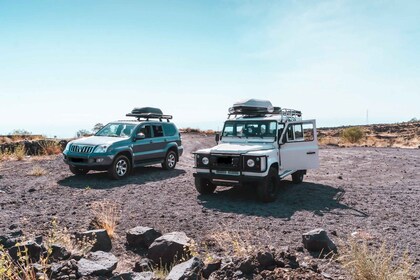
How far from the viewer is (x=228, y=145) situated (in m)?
9.61

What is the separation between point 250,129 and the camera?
33.0 feet

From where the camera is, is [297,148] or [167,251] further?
[297,148]

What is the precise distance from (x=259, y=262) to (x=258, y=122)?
5975mm

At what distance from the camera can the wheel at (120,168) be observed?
1156 centimetres

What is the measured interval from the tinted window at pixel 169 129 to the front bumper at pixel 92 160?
3.10 metres

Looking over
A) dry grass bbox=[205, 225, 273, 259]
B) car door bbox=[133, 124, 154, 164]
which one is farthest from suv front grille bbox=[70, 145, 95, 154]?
dry grass bbox=[205, 225, 273, 259]

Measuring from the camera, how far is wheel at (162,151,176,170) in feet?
46.0

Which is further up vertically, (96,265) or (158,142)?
(158,142)

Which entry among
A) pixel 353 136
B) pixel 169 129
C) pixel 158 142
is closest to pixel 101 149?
pixel 158 142

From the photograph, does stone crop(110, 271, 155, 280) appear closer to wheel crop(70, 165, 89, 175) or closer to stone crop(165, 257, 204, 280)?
stone crop(165, 257, 204, 280)

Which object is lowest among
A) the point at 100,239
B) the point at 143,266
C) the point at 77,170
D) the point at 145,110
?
the point at 143,266

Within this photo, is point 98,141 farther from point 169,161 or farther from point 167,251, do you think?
point 167,251

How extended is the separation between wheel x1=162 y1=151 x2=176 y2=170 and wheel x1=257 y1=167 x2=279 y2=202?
5.94 metres

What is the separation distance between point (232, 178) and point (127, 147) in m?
4.75
